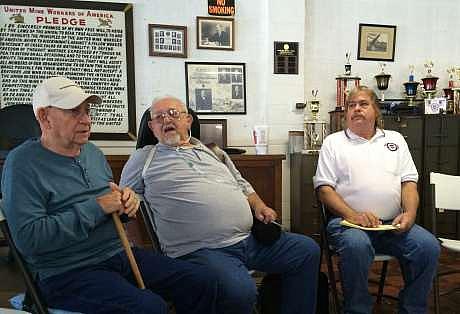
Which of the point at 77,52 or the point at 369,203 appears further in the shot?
the point at 77,52

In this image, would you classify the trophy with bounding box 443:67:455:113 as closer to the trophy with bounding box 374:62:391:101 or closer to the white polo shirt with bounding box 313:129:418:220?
the trophy with bounding box 374:62:391:101

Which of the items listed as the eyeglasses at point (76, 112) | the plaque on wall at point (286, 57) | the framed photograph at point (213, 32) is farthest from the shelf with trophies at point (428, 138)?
the eyeglasses at point (76, 112)

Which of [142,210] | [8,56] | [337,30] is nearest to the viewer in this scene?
[142,210]

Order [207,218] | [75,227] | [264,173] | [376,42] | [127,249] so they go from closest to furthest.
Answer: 1. [75,227]
2. [127,249]
3. [207,218]
4. [264,173]
5. [376,42]

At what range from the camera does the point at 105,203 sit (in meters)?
1.41

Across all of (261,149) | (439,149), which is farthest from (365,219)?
(439,149)

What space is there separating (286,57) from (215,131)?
37.1 inches

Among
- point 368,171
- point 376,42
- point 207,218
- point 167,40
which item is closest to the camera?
point 207,218

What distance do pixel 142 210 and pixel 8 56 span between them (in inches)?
98.1

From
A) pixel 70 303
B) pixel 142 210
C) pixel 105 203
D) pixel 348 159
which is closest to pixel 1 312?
pixel 70 303

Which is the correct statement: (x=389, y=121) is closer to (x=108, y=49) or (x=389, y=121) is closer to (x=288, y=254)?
(x=288, y=254)

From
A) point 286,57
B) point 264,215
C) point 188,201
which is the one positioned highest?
point 286,57

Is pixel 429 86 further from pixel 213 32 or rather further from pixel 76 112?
pixel 76 112

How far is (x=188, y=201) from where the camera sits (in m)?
1.83
